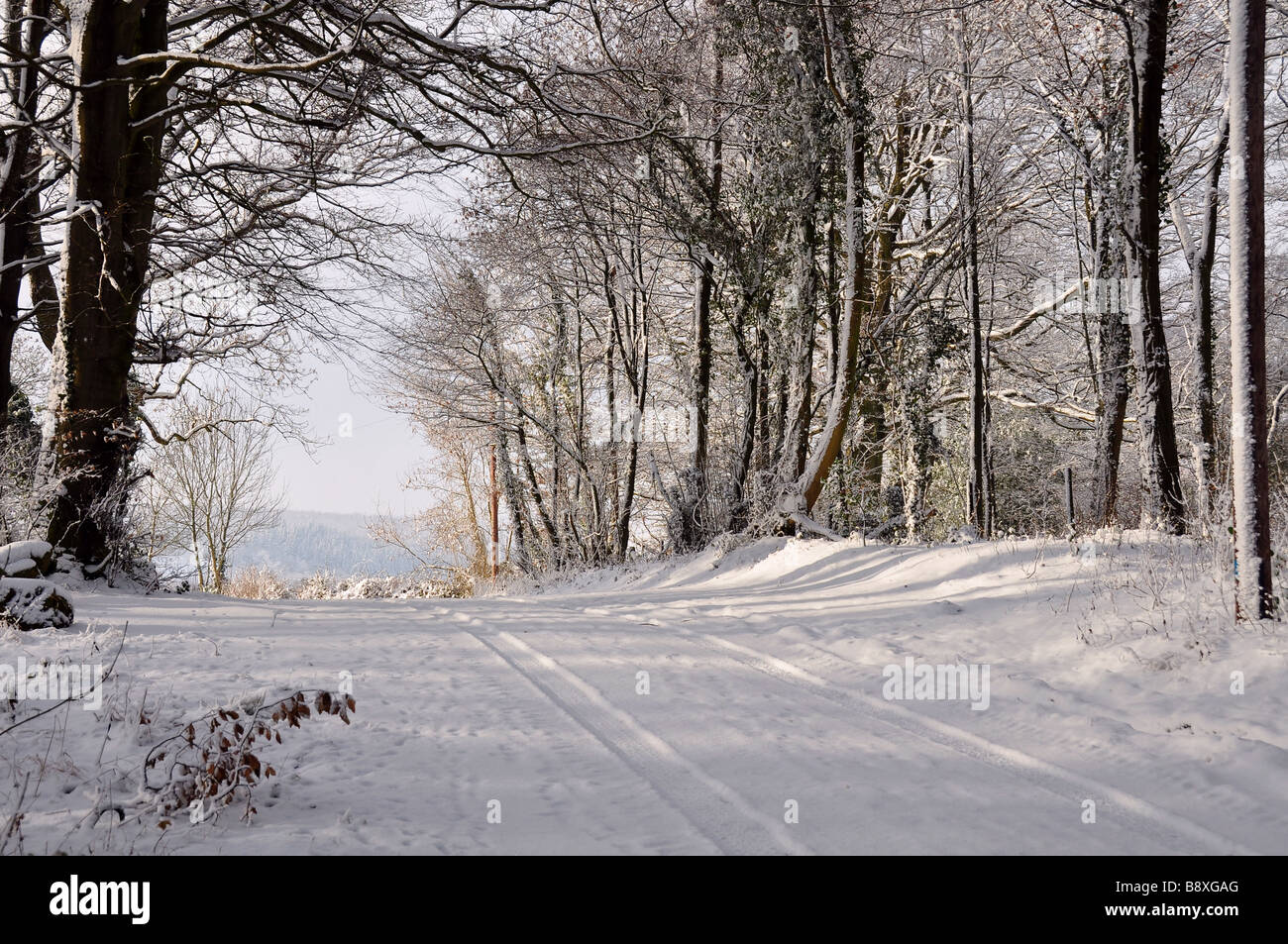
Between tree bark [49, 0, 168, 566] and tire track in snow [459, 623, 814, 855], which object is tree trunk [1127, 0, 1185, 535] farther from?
tree bark [49, 0, 168, 566]

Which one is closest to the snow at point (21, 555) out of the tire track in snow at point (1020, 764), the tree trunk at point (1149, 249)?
the tire track in snow at point (1020, 764)

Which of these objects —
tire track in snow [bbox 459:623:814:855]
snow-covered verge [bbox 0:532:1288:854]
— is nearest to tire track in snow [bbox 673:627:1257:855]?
snow-covered verge [bbox 0:532:1288:854]

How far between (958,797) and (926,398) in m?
14.2

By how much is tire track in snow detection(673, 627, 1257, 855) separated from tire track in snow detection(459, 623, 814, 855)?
1.50 metres

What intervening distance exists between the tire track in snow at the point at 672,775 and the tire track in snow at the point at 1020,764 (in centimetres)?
150

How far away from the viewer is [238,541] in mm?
26766

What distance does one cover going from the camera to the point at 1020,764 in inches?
163

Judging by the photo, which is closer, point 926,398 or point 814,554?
point 814,554

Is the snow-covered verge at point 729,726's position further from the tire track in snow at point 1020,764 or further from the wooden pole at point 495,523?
the wooden pole at point 495,523

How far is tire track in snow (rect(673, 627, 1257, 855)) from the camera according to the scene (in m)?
3.32

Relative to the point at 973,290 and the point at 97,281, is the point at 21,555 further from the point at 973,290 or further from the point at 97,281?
the point at 973,290

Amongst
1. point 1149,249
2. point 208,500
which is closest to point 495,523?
point 208,500
